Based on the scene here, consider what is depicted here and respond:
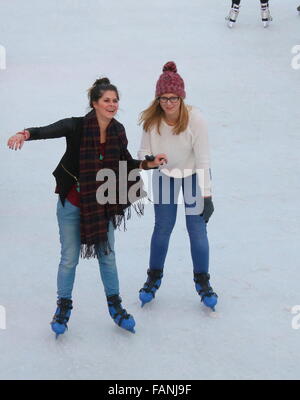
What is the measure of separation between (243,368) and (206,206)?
36.1 inches

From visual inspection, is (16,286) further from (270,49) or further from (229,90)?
(270,49)

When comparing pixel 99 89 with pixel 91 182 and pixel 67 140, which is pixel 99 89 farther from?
pixel 91 182

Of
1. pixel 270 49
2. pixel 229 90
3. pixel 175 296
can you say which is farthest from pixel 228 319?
pixel 270 49

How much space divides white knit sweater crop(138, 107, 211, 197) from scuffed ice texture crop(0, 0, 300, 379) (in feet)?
2.81

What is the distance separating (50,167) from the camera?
6.38 meters

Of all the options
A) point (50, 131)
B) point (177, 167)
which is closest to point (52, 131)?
point (50, 131)

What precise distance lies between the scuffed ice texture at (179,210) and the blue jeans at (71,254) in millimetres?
278

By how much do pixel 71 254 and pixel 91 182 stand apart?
0.45m

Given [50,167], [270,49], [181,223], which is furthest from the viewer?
[270,49]

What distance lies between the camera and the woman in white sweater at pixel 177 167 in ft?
12.6

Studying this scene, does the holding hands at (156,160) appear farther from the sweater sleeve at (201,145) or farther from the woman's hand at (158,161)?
the sweater sleeve at (201,145)

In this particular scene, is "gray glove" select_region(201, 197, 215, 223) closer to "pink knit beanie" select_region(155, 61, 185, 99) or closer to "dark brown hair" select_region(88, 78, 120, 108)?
"pink knit beanie" select_region(155, 61, 185, 99)

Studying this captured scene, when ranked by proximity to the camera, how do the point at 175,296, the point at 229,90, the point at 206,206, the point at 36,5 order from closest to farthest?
the point at 206,206
the point at 175,296
the point at 229,90
the point at 36,5

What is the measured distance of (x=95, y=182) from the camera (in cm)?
362
